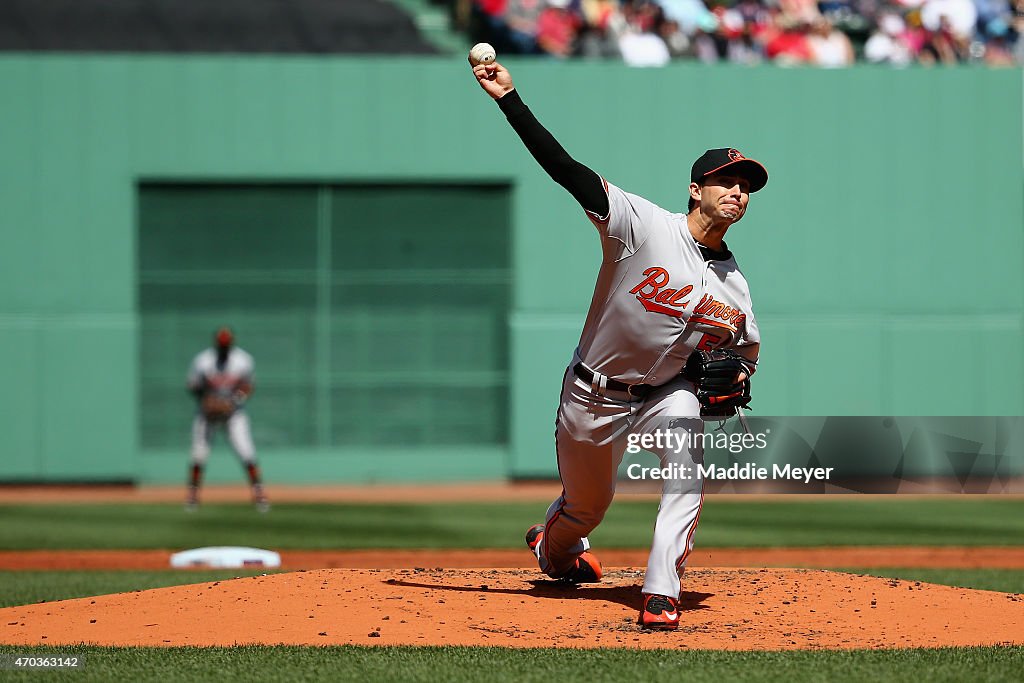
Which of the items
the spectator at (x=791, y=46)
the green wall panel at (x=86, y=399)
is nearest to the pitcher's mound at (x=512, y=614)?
the green wall panel at (x=86, y=399)

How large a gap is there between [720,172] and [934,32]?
46.8 ft

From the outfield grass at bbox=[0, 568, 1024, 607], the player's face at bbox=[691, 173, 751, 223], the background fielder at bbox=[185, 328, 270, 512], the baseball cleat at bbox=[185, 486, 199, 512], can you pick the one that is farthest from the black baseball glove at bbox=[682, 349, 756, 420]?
the baseball cleat at bbox=[185, 486, 199, 512]

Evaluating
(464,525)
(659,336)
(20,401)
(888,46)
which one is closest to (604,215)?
(659,336)

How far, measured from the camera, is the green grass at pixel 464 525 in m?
11.4

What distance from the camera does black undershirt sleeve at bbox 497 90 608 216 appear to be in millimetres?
5465

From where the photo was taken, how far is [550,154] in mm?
5461

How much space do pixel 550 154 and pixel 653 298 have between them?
29.9 inches

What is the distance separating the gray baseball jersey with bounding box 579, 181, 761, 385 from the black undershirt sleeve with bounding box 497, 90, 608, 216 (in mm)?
103

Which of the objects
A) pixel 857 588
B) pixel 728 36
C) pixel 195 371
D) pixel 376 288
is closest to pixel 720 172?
pixel 857 588

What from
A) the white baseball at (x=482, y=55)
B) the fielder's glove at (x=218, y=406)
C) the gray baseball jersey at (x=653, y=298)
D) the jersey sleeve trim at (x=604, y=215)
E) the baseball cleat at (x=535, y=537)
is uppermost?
the white baseball at (x=482, y=55)

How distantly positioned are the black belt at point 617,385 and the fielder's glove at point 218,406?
8.42 metres

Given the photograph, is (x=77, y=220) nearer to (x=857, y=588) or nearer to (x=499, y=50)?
(x=499, y=50)

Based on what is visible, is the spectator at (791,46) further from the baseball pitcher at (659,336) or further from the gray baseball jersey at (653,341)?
the gray baseball jersey at (653,341)

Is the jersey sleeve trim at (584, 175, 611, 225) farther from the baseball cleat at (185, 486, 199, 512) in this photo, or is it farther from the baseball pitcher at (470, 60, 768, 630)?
the baseball cleat at (185, 486, 199, 512)
